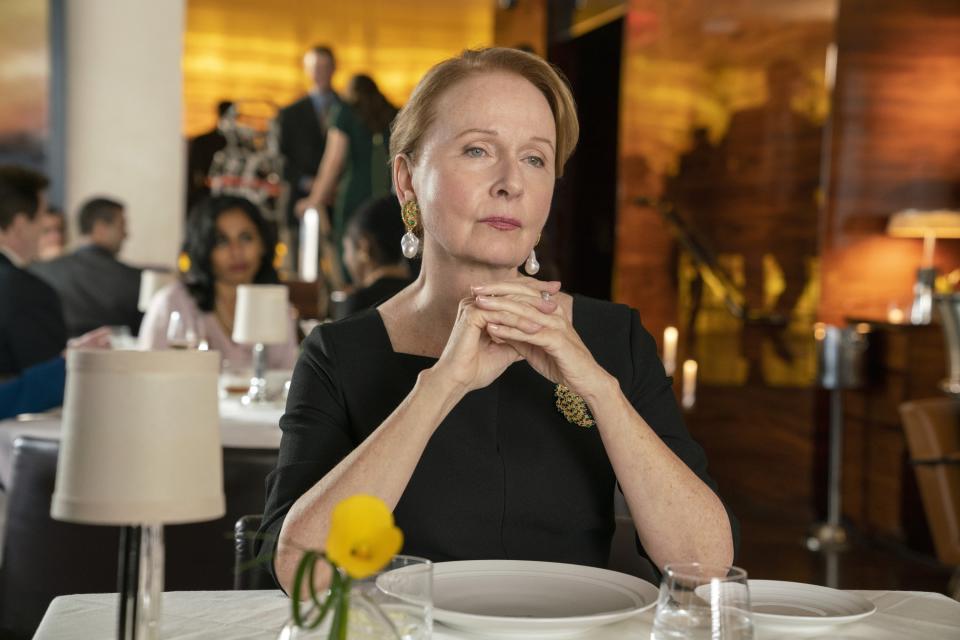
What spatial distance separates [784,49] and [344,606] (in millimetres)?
6661

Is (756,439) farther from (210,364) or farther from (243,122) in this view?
(210,364)

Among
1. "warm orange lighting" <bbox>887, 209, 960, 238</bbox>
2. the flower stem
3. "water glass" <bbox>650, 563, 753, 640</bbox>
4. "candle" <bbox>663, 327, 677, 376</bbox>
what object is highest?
"warm orange lighting" <bbox>887, 209, 960, 238</bbox>

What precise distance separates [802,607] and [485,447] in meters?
0.61

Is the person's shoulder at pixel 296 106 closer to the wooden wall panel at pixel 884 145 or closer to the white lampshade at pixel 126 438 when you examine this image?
the wooden wall panel at pixel 884 145

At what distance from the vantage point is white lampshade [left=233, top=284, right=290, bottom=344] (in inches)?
157

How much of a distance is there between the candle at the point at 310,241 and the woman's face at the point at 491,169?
25.1ft

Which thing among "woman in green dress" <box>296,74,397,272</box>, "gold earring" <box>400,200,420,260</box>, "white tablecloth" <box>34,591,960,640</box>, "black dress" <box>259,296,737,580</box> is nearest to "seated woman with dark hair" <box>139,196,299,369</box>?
"gold earring" <box>400,200,420,260</box>

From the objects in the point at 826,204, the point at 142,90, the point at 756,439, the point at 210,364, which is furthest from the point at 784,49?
the point at 210,364

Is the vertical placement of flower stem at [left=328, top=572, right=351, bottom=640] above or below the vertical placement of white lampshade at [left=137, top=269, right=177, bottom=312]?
below

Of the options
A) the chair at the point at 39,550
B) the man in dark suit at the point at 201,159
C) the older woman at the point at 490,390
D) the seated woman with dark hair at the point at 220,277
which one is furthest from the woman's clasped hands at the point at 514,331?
the man in dark suit at the point at 201,159

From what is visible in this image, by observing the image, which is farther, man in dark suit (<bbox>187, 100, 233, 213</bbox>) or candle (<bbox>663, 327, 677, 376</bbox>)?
man in dark suit (<bbox>187, 100, 233, 213</bbox>)

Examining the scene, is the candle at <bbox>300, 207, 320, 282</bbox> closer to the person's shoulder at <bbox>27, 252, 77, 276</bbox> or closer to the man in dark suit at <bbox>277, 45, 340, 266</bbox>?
the man in dark suit at <bbox>277, 45, 340, 266</bbox>

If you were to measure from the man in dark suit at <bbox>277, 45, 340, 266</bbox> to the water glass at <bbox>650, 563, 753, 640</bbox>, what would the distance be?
9098 mm

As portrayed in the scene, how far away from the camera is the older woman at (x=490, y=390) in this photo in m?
1.70
